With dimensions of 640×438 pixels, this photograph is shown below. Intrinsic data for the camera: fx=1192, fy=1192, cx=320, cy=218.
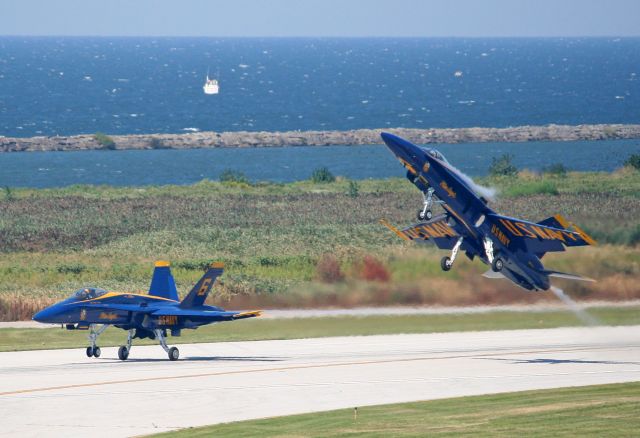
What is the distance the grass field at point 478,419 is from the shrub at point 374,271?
19269 millimetres

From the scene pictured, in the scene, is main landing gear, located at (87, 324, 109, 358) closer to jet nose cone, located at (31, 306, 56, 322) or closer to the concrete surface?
jet nose cone, located at (31, 306, 56, 322)

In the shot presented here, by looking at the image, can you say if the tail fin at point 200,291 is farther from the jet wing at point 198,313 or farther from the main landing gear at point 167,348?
the main landing gear at point 167,348

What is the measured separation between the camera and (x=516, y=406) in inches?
1435

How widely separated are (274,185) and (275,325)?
191 ft

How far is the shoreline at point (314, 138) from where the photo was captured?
168 metres

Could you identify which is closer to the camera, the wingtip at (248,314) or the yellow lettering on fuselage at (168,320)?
the wingtip at (248,314)

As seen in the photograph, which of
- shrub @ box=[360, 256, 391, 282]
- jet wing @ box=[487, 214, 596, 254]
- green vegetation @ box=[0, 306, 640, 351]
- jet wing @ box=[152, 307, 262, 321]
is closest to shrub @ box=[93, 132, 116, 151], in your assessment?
shrub @ box=[360, 256, 391, 282]

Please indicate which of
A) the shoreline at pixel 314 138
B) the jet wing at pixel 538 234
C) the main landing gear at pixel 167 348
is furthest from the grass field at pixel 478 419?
the shoreline at pixel 314 138

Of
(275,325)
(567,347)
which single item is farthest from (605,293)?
(275,325)

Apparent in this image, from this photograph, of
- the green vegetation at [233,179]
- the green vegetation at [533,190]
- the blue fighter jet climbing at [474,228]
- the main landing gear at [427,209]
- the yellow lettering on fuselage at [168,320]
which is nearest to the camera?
the main landing gear at [427,209]

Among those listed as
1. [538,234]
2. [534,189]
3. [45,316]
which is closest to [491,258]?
[538,234]

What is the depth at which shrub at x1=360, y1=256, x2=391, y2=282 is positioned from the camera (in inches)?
2263

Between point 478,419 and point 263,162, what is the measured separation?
386ft

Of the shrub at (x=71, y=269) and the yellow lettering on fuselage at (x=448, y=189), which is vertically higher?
the yellow lettering on fuselage at (x=448, y=189)
